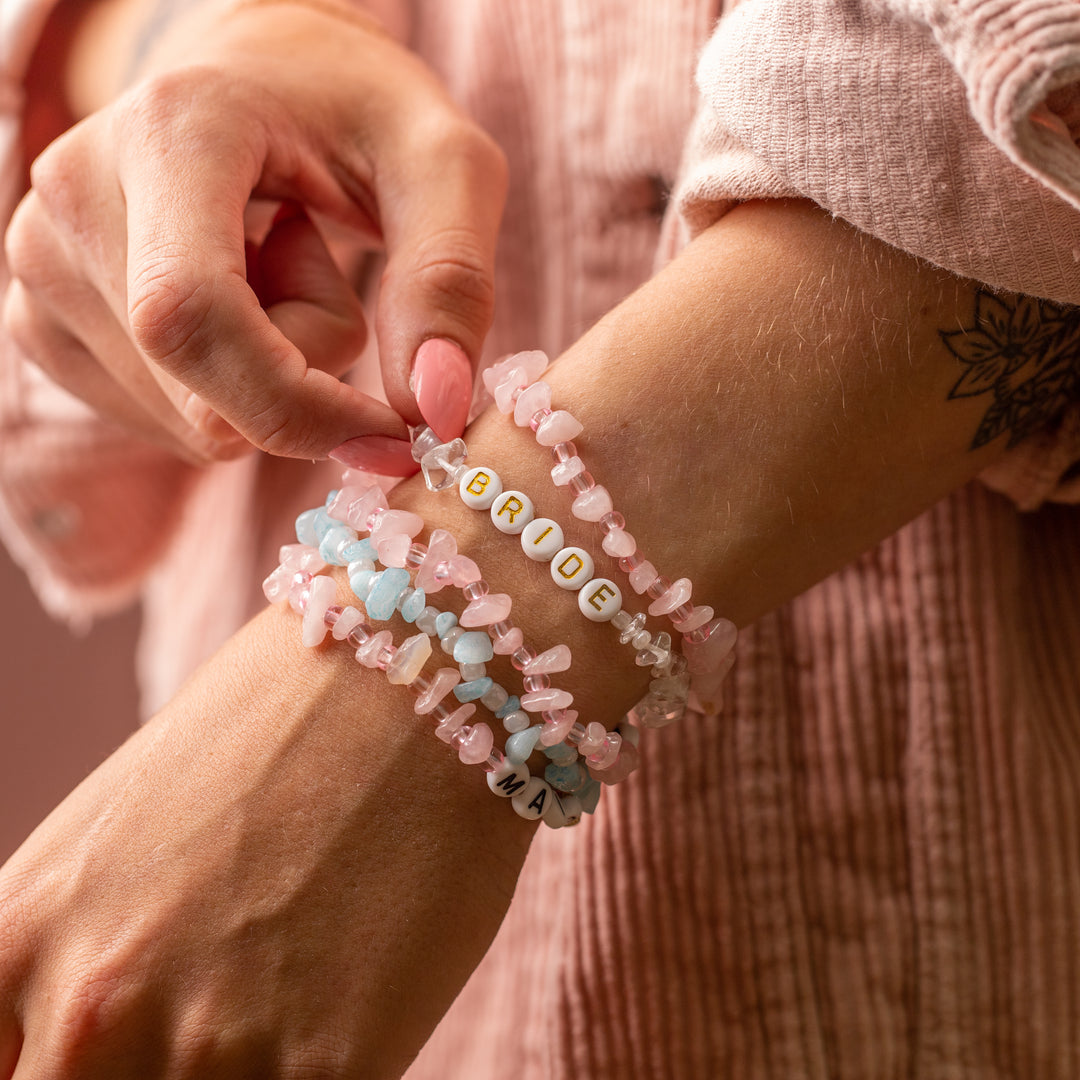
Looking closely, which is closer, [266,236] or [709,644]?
[709,644]

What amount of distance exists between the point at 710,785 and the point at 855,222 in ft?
1.39

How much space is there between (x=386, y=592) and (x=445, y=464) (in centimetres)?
9

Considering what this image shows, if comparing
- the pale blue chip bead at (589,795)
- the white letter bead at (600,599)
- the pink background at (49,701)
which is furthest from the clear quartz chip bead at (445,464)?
the pink background at (49,701)

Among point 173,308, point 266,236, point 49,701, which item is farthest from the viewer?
point 49,701

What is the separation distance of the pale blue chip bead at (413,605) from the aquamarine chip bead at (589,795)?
0.49 ft

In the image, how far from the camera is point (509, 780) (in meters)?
0.57

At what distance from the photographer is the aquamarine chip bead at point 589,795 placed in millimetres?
600

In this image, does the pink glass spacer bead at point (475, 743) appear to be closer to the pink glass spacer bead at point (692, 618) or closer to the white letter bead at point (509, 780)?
the white letter bead at point (509, 780)

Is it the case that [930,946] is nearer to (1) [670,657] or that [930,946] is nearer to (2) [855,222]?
(1) [670,657]

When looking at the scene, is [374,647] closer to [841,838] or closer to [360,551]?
[360,551]

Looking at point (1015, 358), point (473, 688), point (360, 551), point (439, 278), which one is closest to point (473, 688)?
point (473, 688)

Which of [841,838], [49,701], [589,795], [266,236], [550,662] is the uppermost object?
[266,236]

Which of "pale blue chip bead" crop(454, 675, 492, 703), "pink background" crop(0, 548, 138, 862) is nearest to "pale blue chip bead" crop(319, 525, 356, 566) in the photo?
"pale blue chip bead" crop(454, 675, 492, 703)

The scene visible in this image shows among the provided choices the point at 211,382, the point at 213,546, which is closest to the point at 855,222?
the point at 211,382
